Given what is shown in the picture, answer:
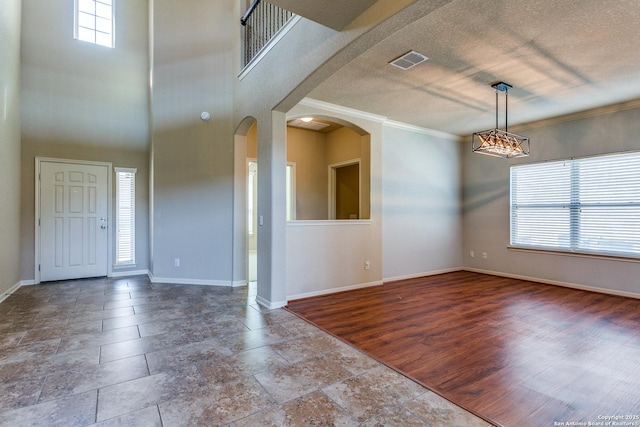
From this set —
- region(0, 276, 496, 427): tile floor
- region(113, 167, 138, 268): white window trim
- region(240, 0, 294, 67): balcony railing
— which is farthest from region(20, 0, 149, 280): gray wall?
region(0, 276, 496, 427): tile floor

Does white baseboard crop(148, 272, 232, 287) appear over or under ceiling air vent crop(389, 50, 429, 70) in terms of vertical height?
under

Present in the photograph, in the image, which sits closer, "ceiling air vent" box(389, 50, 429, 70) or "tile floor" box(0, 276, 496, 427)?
"tile floor" box(0, 276, 496, 427)

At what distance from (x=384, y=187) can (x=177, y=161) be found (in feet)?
11.2

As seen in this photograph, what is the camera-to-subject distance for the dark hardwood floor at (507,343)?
1.94m

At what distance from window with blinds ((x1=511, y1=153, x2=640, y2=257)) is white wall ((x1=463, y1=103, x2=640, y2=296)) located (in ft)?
0.47

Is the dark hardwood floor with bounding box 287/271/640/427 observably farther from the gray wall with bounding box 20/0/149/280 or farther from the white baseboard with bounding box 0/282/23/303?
the gray wall with bounding box 20/0/149/280

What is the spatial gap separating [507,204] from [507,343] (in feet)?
12.1

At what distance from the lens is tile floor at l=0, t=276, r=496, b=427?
5.88 feet

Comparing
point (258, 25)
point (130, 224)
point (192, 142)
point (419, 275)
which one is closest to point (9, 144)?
point (130, 224)

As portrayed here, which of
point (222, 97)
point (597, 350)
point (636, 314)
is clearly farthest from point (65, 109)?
point (636, 314)

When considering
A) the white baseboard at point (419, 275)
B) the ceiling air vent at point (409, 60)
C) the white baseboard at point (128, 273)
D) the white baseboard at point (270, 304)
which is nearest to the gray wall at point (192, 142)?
the white baseboard at point (128, 273)

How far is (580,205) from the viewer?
4.89m

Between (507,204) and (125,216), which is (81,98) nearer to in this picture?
(125,216)

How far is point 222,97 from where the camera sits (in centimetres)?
512
